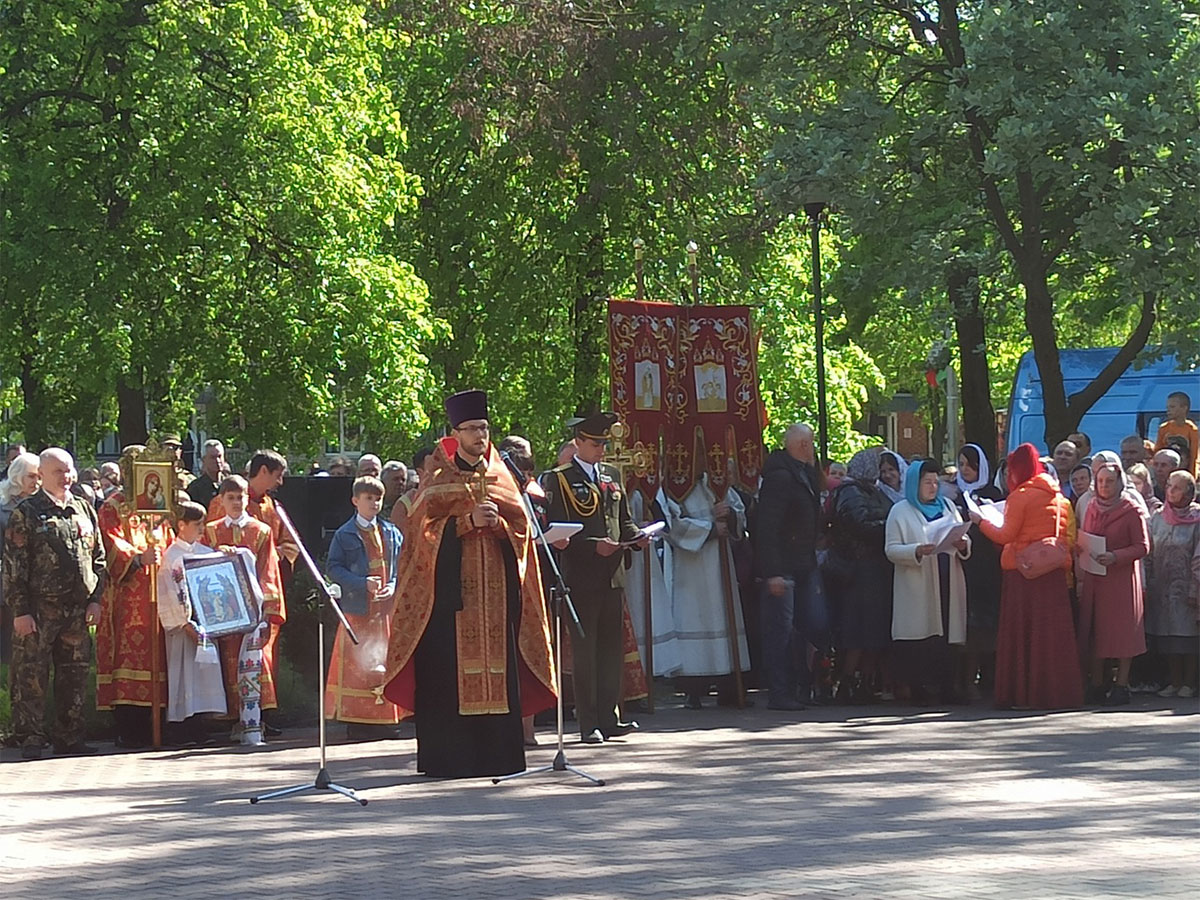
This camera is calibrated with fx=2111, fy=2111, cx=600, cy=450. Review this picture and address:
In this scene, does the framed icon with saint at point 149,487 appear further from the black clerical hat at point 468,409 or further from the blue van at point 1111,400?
the blue van at point 1111,400

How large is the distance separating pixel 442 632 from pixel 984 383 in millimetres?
15910

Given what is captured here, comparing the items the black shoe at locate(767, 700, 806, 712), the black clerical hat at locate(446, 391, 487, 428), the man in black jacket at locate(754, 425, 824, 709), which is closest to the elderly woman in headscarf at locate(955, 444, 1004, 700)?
the man in black jacket at locate(754, 425, 824, 709)

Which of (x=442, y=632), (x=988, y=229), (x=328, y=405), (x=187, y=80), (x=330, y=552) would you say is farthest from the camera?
(x=328, y=405)

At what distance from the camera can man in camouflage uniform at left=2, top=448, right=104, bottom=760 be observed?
557 inches

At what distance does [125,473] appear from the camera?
15.0 metres

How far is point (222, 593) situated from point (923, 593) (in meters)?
5.35

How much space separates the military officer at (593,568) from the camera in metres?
13.8

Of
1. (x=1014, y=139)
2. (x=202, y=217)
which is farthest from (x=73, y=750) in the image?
(x=202, y=217)

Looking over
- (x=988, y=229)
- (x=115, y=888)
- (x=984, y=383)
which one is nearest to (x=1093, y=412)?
(x=984, y=383)

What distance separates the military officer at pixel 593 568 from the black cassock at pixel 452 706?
1630 millimetres

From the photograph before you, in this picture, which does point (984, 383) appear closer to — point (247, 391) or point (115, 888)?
point (247, 391)

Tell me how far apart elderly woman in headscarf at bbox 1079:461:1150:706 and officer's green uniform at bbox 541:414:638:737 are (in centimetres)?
413

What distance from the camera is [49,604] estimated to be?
14.3 meters

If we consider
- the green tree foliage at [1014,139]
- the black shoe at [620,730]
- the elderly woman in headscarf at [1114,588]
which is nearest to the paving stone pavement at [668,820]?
the black shoe at [620,730]
